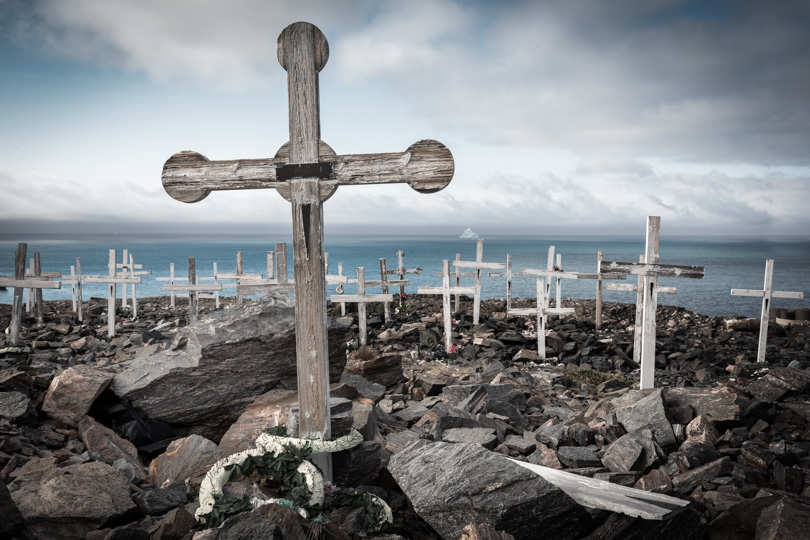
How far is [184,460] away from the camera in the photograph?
5.07 meters

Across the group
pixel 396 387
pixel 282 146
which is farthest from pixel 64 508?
pixel 396 387

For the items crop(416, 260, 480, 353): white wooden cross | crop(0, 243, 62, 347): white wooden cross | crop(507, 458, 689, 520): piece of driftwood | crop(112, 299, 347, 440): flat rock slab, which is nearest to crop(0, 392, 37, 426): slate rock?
crop(112, 299, 347, 440): flat rock slab

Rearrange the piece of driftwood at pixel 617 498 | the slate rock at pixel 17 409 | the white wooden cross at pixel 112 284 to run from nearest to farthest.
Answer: the piece of driftwood at pixel 617 498 < the slate rock at pixel 17 409 < the white wooden cross at pixel 112 284

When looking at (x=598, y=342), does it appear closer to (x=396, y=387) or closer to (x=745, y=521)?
(x=396, y=387)

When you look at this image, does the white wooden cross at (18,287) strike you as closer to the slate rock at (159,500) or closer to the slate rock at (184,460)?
the slate rock at (184,460)

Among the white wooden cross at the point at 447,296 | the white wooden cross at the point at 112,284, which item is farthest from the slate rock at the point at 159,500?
the white wooden cross at the point at 112,284

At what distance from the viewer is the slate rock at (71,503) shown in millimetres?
3861

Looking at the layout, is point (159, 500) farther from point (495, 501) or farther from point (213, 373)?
point (495, 501)

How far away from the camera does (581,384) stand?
1198cm

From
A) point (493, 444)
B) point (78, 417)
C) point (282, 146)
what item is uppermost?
point (282, 146)

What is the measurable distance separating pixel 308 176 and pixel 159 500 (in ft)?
10.2

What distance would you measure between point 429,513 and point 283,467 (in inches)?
51.7

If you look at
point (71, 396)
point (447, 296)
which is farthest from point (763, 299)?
point (71, 396)

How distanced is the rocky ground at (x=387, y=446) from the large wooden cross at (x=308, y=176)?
2.64 feet
